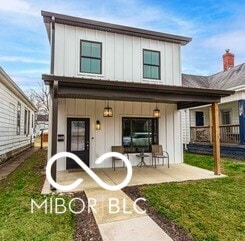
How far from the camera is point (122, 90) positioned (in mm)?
6539

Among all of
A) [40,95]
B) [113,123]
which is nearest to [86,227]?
[113,123]

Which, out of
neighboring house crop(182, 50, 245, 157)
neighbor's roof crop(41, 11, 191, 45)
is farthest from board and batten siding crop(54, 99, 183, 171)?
neighboring house crop(182, 50, 245, 157)

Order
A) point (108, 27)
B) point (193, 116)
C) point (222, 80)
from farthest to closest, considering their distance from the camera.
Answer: point (193, 116), point (222, 80), point (108, 27)

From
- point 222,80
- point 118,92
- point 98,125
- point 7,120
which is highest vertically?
point 222,80

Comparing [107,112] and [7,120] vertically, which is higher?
[107,112]

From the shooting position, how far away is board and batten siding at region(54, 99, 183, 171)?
868 centimetres

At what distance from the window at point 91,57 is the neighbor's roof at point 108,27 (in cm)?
73

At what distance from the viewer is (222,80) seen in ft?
50.9

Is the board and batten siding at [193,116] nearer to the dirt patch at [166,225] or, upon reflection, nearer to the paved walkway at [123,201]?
the paved walkway at [123,201]

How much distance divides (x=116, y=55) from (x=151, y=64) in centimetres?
173

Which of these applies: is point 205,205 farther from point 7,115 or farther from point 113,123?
point 7,115

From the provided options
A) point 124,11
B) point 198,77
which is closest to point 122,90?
point 124,11

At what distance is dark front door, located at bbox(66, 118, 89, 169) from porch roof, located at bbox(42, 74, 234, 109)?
2280mm

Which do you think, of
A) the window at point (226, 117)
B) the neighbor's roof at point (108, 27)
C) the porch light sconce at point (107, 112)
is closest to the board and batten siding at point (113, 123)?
the porch light sconce at point (107, 112)
